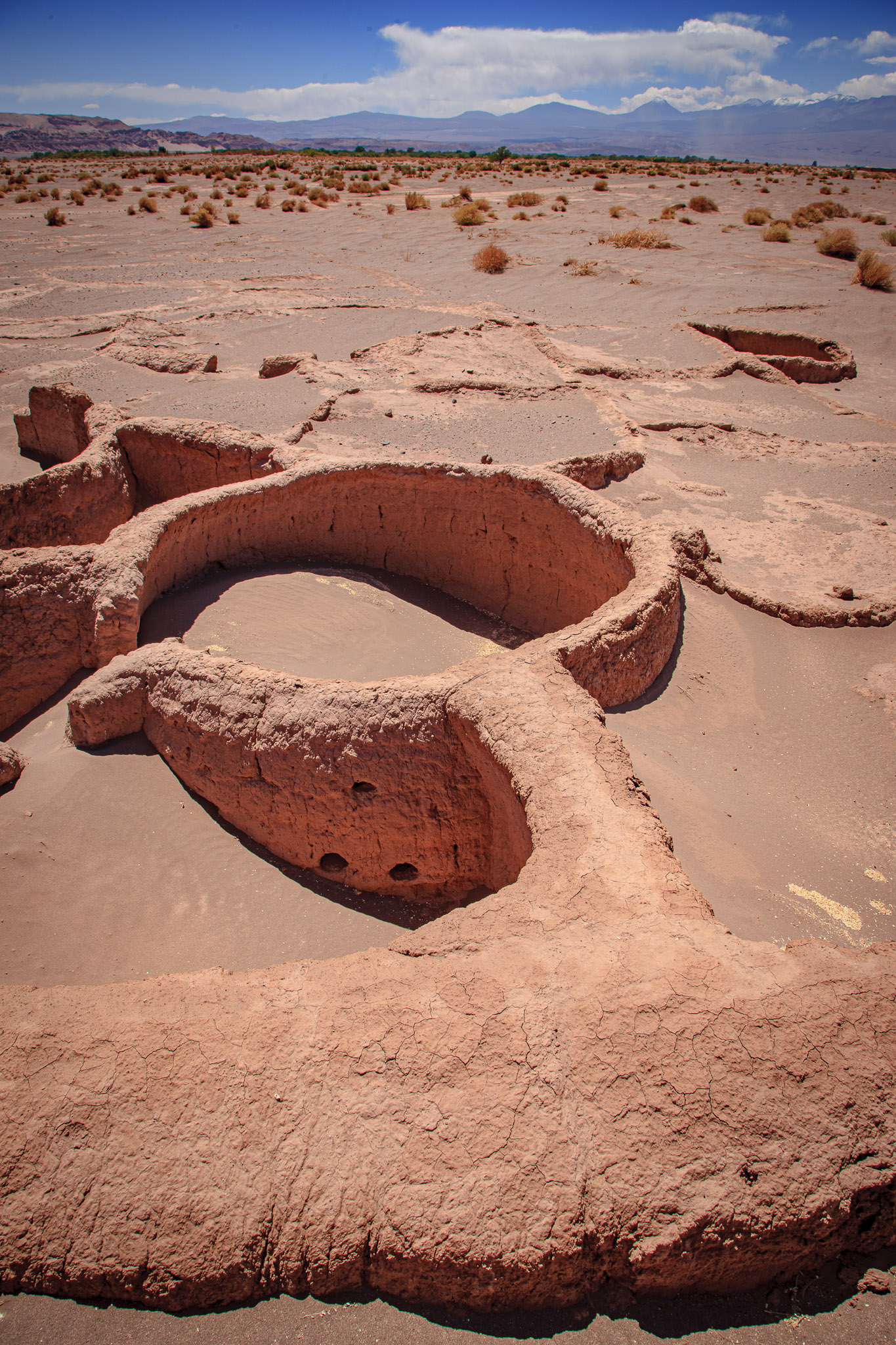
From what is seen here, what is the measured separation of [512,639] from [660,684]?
205 cm

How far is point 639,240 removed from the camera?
771 inches

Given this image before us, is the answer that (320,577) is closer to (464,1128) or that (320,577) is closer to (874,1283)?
(464,1128)

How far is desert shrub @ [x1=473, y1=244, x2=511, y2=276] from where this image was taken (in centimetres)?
1703

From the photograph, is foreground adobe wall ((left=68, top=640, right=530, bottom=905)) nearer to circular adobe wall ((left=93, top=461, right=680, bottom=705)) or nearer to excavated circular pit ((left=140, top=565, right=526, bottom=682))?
excavated circular pit ((left=140, top=565, right=526, bottom=682))

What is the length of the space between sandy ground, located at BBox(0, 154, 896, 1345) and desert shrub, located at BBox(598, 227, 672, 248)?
5363 mm

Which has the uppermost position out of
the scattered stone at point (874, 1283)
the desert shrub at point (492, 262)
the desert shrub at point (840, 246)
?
the desert shrub at point (840, 246)

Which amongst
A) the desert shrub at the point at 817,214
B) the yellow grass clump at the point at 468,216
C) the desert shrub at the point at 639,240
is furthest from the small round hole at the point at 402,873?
the desert shrub at the point at 817,214

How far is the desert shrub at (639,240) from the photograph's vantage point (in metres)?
19.5

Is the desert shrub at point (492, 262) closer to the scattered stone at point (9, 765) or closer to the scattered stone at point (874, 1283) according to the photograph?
the scattered stone at point (9, 765)

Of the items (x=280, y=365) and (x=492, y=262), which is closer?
(x=280, y=365)

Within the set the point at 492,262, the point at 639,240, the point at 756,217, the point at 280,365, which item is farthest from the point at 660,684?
the point at 756,217

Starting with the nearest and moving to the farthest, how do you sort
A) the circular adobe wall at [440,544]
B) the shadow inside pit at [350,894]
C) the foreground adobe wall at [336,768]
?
the foreground adobe wall at [336,768] → the shadow inside pit at [350,894] → the circular adobe wall at [440,544]

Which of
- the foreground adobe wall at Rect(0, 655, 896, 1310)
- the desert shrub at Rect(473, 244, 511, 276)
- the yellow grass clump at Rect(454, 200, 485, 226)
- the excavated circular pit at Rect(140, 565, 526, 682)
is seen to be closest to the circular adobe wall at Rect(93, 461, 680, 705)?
the excavated circular pit at Rect(140, 565, 526, 682)

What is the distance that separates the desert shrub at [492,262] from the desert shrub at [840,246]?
9.37m
